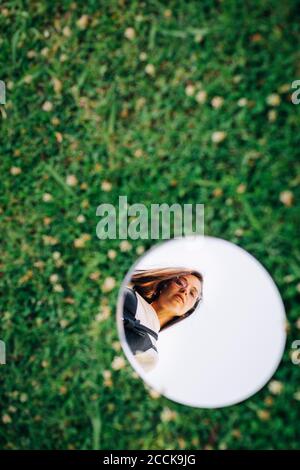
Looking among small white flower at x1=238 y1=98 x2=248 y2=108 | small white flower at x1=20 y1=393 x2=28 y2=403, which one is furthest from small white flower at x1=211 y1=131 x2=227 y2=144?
small white flower at x1=20 y1=393 x2=28 y2=403

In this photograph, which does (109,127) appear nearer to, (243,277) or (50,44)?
(50,44)

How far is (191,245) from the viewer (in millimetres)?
1753

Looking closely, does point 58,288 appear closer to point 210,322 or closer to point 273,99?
point 210,322

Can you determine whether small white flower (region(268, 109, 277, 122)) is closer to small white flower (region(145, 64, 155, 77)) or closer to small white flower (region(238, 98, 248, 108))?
small white flower (region(238, 98, 248, 108))

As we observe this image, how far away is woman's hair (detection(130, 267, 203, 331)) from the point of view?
5.50 feet

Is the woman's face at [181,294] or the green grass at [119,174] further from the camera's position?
the green grass at [119,174]

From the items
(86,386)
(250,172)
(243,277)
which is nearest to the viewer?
(243,277)

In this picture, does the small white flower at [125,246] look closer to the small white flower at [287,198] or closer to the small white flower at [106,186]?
the small white flower at [106,186]

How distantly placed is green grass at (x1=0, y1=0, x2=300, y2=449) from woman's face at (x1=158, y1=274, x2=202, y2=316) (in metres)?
0.25

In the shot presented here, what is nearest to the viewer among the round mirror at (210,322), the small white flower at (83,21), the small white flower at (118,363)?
the round mirror at (210,322)

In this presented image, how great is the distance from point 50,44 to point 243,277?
53.7 inches

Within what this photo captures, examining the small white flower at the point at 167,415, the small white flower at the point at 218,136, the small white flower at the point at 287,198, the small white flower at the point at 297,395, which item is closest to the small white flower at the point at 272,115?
the small white flower at the point at 218,136

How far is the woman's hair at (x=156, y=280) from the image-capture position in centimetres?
168

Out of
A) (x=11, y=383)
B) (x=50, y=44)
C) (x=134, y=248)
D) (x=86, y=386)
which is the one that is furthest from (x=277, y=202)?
(x=11, y=383)
